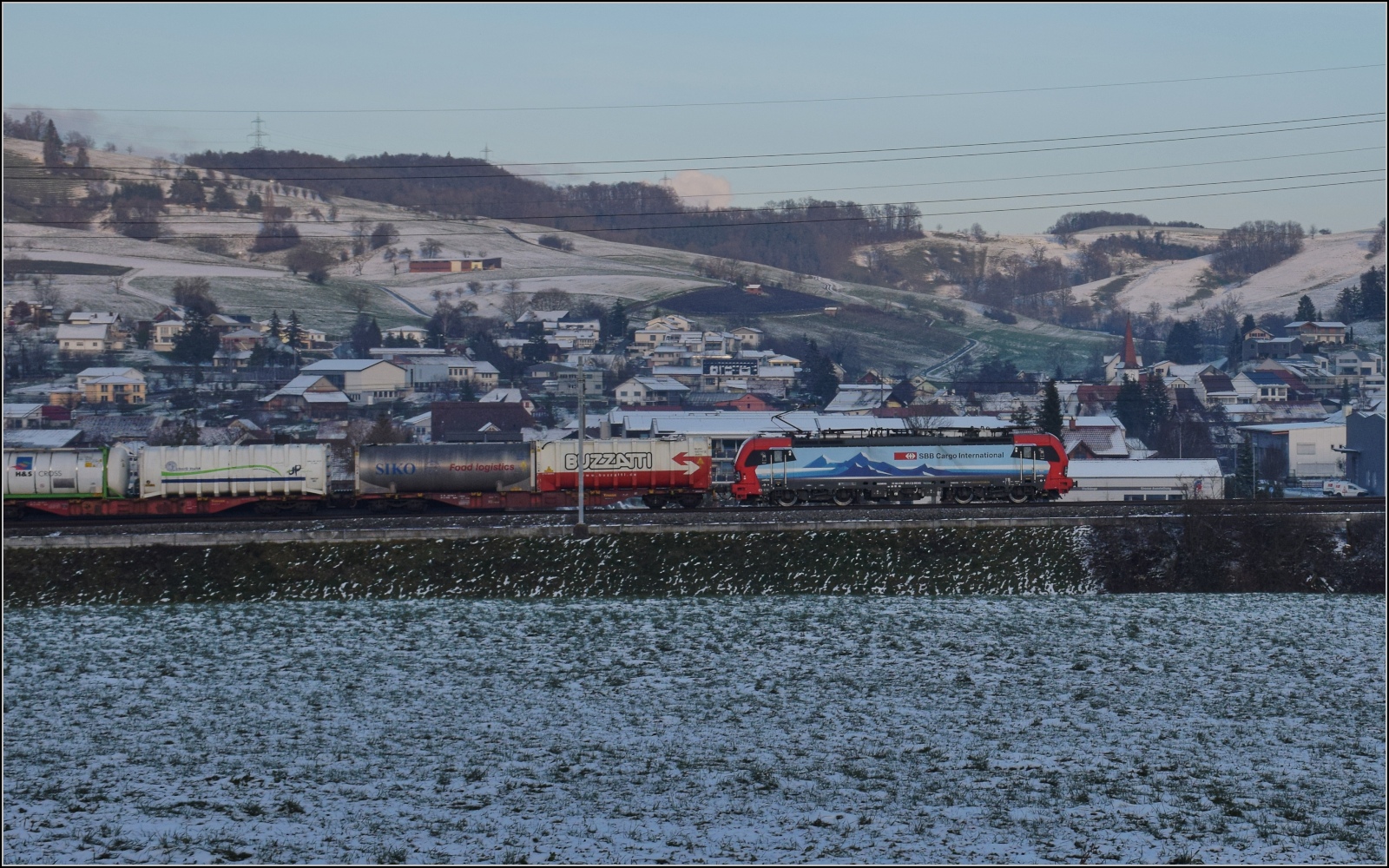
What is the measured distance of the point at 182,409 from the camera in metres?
143

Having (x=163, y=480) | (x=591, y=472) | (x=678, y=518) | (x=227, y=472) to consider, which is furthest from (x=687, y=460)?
(x=163, y=480)

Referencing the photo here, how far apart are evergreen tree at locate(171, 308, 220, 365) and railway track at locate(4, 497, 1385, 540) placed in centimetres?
12550

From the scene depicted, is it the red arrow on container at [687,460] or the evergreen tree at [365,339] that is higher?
the evergreen tree at [365,339]

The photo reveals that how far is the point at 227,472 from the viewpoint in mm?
50875

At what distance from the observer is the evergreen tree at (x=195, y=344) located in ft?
554

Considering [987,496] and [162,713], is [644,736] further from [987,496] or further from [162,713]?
[987,496]

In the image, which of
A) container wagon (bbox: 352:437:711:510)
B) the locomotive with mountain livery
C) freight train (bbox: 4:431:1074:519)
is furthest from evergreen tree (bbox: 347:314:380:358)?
the locomotive with mountain livery

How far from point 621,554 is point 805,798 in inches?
906

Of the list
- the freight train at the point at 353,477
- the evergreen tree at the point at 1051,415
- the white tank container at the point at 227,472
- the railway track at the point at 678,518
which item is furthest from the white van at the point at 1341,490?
the white tank container at the point at 227,472

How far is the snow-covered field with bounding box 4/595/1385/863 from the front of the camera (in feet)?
68.2

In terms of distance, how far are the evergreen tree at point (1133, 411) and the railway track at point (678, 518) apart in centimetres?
8694

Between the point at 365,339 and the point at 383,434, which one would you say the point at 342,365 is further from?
the point at 383,434

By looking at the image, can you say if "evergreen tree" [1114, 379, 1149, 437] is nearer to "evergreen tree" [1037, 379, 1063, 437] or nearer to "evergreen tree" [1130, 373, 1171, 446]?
"evergreen tree" [1130, 373, 1171, 446]

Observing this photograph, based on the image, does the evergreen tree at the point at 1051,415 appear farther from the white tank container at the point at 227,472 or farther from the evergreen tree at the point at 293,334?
the evergreen tree at the point at 293,334
